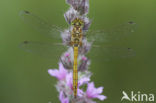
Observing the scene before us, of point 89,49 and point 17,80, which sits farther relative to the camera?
point 17,80

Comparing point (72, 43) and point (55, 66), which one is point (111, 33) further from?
point (55, 66)

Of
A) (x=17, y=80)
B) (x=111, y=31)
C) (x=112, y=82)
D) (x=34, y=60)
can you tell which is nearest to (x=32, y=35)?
(x=34, y=60)

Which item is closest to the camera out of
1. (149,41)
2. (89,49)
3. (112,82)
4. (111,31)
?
(89,49)

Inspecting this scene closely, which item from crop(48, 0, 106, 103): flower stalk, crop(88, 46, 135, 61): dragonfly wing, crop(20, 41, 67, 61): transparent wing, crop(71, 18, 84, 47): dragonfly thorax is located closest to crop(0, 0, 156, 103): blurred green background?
crop(88, 46, 135, 61): dragonfly wing

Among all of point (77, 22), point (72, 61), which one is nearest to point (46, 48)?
point (72, 61)

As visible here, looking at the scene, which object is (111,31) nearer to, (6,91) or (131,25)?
(131,25)

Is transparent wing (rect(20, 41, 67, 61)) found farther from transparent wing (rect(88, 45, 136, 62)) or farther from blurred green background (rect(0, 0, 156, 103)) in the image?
blurred green background (rect(0, 0, 156, 103))
